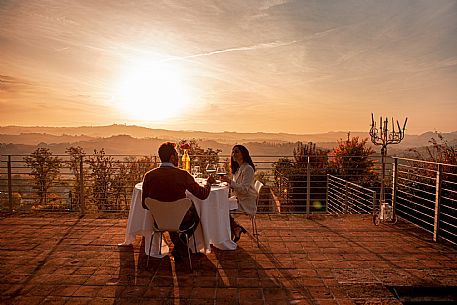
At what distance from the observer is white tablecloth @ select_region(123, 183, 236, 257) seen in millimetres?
4008

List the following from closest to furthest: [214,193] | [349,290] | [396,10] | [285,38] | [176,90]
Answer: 1. [349,290]
2. [214,193]
3. [396,10]
4. [285,38]
5. [176,90]

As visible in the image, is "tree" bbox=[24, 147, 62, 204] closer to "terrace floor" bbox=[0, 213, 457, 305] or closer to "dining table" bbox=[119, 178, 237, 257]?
"terrace floor" bbox=[0, 213, 457, 305]

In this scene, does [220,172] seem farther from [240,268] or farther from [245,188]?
[240,268]

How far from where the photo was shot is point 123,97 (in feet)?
36.4

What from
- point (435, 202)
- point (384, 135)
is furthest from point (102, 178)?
point (435, 202)

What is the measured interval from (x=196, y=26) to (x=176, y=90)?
9.87 feet

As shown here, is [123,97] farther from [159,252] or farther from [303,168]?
[159,252]

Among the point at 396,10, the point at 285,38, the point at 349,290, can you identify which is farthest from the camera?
the point at 285,38

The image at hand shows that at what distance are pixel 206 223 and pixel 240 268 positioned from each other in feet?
2.27

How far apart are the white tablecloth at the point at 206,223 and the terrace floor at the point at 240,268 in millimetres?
158

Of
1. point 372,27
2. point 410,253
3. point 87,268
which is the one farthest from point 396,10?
point 87,268

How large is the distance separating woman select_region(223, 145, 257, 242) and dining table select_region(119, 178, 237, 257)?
188 mm

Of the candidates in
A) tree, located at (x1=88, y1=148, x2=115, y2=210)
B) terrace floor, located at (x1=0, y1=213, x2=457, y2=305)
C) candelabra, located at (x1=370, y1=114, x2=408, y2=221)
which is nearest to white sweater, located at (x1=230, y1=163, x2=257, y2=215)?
terrace floor, located at (x1=0, y1=213, x2=457, y2=305)

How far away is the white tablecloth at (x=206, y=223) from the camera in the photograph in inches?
158
